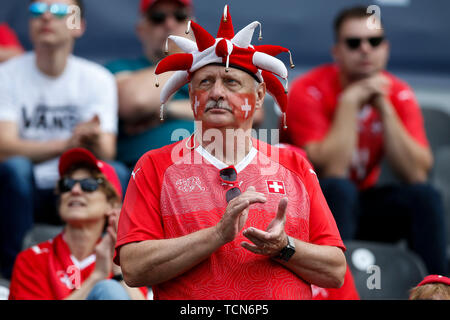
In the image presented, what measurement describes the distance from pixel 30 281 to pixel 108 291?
47cm

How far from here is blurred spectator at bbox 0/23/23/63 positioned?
468 cm

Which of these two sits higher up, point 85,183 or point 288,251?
point 288,251

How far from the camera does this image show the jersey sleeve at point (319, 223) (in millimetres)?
2123

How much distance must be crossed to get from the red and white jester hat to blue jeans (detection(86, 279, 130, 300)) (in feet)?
2.68

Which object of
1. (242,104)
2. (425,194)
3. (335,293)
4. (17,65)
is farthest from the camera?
(17,65)

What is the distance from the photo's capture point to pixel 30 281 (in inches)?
114

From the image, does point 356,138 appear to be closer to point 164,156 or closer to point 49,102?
point 49,102

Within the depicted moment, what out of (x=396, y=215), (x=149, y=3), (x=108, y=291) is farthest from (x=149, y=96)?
(x=108, y=291)

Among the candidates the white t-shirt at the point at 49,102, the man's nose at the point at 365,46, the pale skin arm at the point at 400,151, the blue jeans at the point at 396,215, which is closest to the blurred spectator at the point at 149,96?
the white t-shirt at the point at 49,102

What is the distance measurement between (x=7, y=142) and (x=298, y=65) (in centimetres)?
220

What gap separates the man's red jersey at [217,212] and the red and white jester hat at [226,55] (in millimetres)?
229

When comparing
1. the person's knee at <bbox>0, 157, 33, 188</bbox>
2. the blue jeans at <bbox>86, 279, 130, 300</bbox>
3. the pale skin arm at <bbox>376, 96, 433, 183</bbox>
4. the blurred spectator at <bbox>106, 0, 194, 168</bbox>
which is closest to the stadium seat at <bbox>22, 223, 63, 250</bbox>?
the person's knee at <bbox>0, 157, 33, 188</bbox>

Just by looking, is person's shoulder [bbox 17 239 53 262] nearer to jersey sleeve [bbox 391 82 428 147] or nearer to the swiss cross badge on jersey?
the swiss cross badge on jersey
